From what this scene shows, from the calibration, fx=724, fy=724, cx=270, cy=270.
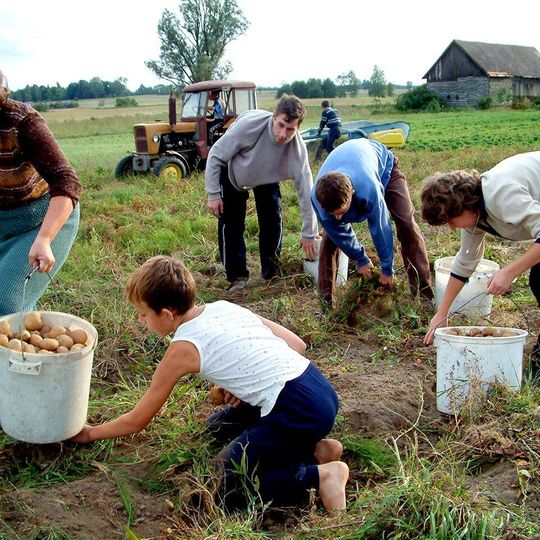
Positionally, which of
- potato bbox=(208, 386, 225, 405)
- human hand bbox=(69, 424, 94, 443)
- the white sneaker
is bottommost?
human hand bbox=(69, 424, 94, 443)

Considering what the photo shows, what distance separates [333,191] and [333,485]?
6.12 ft

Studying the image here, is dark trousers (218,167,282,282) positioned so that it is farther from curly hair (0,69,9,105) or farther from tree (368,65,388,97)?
tree (368,65,388,97)

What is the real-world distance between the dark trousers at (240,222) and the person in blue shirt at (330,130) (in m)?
8.99

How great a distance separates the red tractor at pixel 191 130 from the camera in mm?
12469

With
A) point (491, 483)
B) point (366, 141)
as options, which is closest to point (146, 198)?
point (366, 141)

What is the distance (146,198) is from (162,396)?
288 inches

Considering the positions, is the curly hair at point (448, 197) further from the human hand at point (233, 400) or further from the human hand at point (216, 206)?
the human hand at point (216, 206)

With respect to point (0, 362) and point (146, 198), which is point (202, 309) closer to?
point (0, 362)

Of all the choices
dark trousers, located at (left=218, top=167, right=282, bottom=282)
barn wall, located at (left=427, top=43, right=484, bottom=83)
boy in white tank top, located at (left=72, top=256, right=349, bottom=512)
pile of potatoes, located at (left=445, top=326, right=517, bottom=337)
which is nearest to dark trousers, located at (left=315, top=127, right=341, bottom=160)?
dark trousers, located at (left=218, top=167, right=282, bottom=282)

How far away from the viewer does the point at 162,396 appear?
8.98ft

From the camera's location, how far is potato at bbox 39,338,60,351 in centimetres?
289

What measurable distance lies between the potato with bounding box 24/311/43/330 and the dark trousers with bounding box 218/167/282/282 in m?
2.84

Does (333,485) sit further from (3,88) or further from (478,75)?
(478,75)

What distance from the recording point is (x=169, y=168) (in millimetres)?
12109
